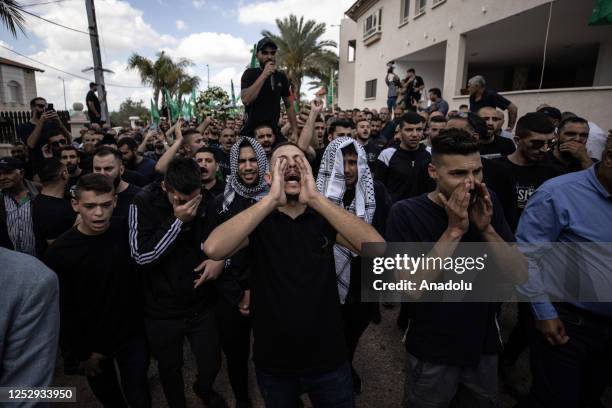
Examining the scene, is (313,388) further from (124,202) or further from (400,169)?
(400,169)

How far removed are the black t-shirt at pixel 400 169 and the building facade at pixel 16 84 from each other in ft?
122

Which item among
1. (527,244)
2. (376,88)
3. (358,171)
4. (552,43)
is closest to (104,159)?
(358,171)

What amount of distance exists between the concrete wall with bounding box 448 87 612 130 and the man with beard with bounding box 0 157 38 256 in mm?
10078

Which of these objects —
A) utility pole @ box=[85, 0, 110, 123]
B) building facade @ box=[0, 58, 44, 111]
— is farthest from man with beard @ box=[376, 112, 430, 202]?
building facade @ box=[0, 58, 44, 111]

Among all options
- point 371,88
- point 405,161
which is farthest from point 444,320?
point 371,88

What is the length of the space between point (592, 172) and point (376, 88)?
19341 mm

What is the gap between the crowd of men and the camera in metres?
1.88

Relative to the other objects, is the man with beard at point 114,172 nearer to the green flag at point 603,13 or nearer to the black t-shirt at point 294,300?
the black t-shirt at point 294,300

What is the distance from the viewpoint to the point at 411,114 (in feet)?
15.2

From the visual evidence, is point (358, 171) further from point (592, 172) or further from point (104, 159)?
point (104, 159)

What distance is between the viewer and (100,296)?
2.52 meters

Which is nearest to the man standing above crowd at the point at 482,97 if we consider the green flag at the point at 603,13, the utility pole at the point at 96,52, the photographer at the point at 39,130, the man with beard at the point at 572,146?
the green flag at the point at 603,13

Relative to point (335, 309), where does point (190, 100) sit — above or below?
above

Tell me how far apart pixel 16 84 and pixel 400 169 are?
41678 mm
